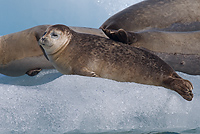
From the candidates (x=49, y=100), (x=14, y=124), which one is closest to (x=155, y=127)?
(x=49, y=100)

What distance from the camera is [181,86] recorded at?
Result: 7.21ft

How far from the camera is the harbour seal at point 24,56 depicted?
315 centimetres

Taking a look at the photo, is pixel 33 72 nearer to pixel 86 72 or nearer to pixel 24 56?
pixel 24 56

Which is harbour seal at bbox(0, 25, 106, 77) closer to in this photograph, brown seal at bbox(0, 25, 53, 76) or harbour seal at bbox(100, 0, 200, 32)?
brown seal at bbox(0, 25, 53, 76)

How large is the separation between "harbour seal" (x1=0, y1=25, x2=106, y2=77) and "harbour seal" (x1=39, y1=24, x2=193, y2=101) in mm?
636

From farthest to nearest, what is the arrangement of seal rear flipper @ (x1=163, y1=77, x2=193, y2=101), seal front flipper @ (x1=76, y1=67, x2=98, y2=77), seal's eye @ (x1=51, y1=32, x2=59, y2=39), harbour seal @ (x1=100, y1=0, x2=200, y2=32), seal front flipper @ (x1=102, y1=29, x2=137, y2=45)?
harbour seal @ (x1=100, y1=0, x2=200, y2=32) → seal front flipper @ (x1=102, y1=29, x2=137, y2=45) → seal's eye @ (x1=51, y1=32, x2=59, y2=39) → seal front flipper @ (x1=76, y1=67, x2=98, y2=77) → seal rear flipper @ (x1=163, y1=77, x2=193, y2=101)

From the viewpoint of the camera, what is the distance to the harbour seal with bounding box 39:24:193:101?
2396 mm

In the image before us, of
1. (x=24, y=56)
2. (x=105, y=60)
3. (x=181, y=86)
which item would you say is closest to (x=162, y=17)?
(x=105, y=60)

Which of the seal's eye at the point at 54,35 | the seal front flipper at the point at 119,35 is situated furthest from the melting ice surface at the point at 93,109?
the seal front flipper at the point at 119,35

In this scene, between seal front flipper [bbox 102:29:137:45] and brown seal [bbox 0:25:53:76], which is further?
brown seal [bbox 0:25:53:76]

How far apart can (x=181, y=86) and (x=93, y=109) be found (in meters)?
0.75

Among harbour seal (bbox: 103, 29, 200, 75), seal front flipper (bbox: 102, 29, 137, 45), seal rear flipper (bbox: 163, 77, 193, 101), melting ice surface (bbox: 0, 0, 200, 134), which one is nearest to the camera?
melting ice surface (bbox: 0, 0, 200, 134)

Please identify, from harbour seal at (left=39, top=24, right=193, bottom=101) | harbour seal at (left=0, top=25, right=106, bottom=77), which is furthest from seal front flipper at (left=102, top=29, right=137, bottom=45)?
harbour seal at (left=0, top=25, right=106, bottom=77)

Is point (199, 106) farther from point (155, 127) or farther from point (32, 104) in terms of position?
point (32, 104)
